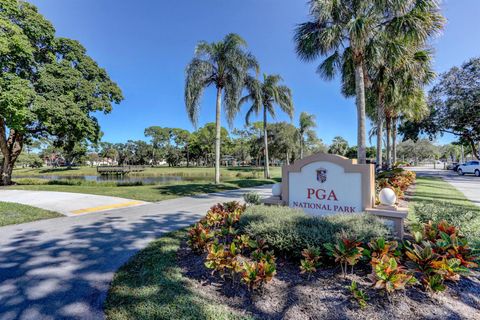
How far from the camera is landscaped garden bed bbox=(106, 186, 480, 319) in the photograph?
7.04ft

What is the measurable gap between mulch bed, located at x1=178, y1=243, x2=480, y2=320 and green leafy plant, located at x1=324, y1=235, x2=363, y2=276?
22 cm

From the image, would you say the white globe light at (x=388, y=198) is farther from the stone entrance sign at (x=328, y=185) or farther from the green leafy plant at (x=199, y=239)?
the green leafy plant at (x=199, y=239)

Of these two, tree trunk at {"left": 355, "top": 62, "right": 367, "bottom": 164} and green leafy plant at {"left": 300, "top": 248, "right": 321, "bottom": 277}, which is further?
tree trunk at {"left": 355, "top": 62, "right": 367, "bottom": 164}

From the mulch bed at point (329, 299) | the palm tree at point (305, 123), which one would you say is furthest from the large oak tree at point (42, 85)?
the palm tree at point (305, 123)

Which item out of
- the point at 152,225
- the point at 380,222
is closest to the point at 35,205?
the point at 152,225

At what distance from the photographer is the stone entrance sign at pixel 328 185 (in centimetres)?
384

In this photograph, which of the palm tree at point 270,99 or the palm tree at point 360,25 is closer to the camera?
the palm tree at point 360,25

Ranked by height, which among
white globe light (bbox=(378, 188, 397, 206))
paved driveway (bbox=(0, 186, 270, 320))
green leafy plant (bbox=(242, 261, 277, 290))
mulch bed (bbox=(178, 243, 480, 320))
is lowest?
paved driveway (bbox=(0, 186, 270, 320))

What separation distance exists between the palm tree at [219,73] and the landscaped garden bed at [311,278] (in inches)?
395

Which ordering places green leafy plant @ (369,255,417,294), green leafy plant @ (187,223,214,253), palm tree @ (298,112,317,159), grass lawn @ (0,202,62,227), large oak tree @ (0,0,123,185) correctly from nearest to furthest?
green leafy plant @ (369,255,417,294) → green leafy plant @ (187,223,214,253) → grass lawn @ (0,202,62,227) → large oak tree @ (0,0,123,185) → palm tree @ (298,112,317,159)

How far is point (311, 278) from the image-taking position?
2.70 meters

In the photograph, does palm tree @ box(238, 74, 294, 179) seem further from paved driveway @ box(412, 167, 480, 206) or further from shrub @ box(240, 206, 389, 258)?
shrub @ box(240, 206, 389, 258)

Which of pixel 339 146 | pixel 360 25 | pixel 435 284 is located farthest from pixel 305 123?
pixel 339 146

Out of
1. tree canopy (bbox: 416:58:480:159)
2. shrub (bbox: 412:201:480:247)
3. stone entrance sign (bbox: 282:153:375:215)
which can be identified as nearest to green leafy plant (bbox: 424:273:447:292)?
stone entrance sign (bbox: 282:153:375:215)
